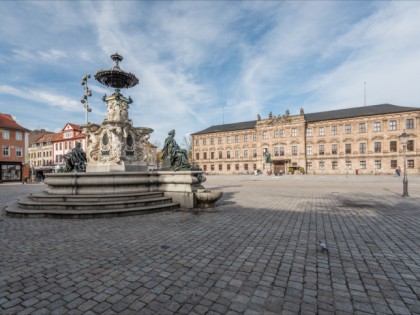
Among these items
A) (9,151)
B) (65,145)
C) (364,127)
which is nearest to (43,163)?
(65,145)

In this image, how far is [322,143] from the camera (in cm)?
5278

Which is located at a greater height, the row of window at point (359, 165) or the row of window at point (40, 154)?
the row of window at point (40, 154)

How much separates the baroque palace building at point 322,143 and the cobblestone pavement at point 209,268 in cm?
4828

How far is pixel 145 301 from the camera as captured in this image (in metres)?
2.72

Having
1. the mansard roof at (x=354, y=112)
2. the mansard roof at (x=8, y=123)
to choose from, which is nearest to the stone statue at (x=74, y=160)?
the mansard roof at (x=8, y=123)

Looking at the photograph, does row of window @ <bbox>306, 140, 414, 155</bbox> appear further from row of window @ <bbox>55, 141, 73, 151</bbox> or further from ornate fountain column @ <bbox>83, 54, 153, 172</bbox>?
row of window @ <bbox>55, 141, 73, 151</bbox>

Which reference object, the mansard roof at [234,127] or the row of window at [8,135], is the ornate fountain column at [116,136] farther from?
the mansard roof at [234,127]

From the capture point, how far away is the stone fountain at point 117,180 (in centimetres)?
763

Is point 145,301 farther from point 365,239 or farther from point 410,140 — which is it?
point 410,140

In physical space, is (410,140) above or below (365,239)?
above

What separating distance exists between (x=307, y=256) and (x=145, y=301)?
2893mm

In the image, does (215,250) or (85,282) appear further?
(215,250)

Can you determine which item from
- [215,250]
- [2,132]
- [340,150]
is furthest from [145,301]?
[340,150]

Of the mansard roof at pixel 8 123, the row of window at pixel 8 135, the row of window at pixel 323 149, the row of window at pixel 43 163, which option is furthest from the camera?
the row of window at pixel 43 163
